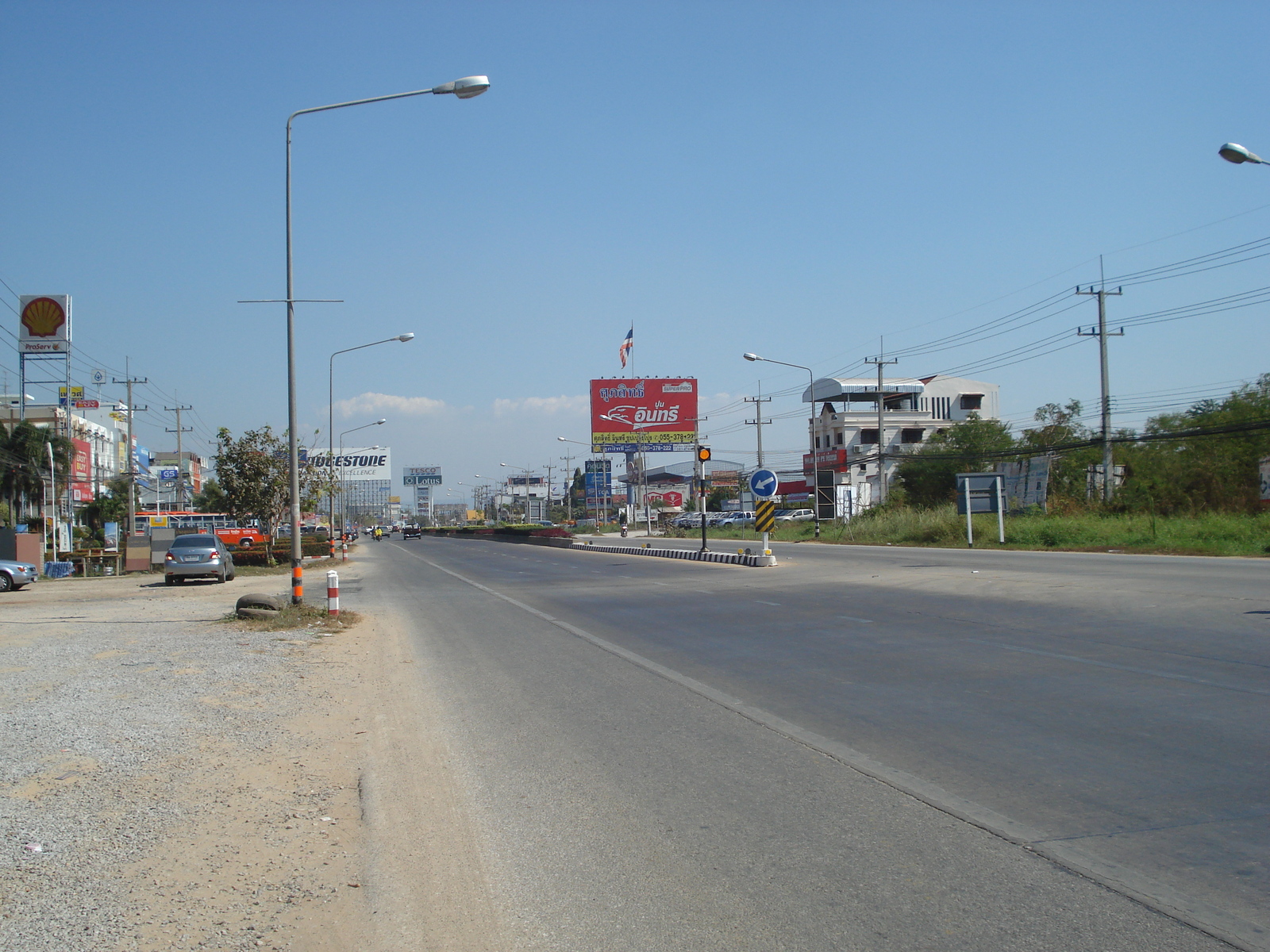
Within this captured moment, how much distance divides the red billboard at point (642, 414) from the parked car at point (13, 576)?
39.6 meters

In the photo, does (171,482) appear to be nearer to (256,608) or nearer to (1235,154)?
(256,608)

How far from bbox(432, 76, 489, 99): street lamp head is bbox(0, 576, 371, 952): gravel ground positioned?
9.03 metres

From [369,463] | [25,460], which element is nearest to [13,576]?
[25,460]

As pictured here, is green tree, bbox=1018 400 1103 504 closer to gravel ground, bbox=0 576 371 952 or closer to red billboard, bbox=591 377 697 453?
red billboard, bbox=591 377 697 453

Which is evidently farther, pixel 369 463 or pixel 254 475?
pixel 369 463

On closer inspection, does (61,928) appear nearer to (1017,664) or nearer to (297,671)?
(297,671)

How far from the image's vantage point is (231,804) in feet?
18.8

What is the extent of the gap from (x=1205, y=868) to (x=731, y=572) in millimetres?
23714

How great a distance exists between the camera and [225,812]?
5.57m

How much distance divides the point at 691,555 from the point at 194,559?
18.5m

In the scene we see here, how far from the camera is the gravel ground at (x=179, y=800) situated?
13.4 feet

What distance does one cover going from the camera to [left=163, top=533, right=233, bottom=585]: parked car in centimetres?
2902

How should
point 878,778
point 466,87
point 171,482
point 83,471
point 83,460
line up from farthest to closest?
point 171,482 < point 83,460 < point 83,471 < point 466,87 < point 878,778

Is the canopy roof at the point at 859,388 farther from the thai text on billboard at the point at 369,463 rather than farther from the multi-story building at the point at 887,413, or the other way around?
the thai text on billboard at the point at 369,463
